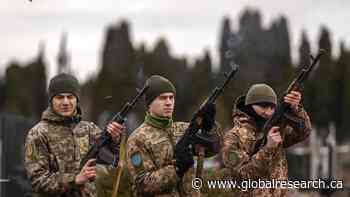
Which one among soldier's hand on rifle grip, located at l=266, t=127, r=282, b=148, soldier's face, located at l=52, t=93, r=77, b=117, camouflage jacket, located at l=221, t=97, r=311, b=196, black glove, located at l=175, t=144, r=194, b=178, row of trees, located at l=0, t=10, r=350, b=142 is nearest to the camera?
black glove, located at l=175, t=144, r=194, b=178

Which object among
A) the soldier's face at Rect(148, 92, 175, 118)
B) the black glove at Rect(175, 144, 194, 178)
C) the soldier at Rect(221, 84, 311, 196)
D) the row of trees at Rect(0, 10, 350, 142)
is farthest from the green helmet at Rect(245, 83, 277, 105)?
the row of trees at Rect(0, 10, 350, 142)

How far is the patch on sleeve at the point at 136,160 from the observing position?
7570 mm

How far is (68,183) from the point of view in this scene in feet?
25.5

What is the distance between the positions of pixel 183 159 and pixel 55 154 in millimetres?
1212

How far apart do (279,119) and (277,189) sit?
2.21 feet

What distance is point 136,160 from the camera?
7.59m

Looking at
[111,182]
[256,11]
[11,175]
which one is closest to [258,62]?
[256,11]

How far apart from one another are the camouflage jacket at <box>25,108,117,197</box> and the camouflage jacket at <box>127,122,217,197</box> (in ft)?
1.76

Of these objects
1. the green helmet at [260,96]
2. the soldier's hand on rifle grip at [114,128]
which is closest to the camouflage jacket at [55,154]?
the soldier's hand on rifle grip at [114,128]

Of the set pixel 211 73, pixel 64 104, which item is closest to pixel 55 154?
pixel 64 104

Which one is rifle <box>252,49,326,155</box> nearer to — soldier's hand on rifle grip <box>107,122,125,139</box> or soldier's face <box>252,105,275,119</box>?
soldier's face <box>252,105,275,119</box>

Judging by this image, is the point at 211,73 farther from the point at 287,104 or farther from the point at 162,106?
the point at 287,104

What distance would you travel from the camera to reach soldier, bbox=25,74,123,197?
25.7 ft

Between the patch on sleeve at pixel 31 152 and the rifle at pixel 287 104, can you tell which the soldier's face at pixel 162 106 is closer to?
the rifle at pixel 287 104
